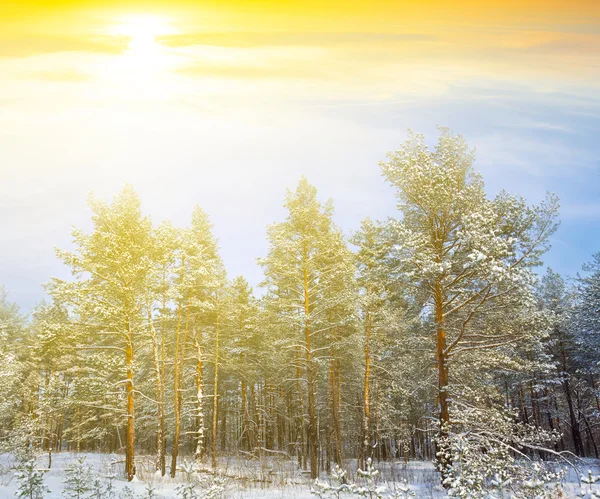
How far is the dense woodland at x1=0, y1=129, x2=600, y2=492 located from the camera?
11352 mm

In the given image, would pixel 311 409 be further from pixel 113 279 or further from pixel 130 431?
pixel 113 279

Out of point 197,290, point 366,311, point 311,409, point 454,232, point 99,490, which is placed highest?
point 197,290

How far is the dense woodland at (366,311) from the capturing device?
11352mm

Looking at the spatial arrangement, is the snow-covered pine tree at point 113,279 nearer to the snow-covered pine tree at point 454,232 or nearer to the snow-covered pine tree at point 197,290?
the snow-covered pine tree at point 197,290

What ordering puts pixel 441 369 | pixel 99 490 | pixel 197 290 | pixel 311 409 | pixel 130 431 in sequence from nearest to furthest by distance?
pixel 99 490, pixel 441 369, pixel 130 431, pixel 311 409, pixel 197 290

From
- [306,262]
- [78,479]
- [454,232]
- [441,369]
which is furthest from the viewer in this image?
[306,262]

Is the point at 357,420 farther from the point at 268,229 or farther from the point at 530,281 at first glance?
the point at 530,281

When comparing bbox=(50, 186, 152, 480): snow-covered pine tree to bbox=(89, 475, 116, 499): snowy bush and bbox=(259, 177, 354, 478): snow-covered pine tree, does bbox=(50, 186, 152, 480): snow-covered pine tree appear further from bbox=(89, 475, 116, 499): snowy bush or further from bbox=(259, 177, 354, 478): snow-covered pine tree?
bbox=(259, 177, 354, 478): snow-covered pine tree

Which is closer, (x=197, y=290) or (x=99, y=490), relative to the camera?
(x=99, y=490)

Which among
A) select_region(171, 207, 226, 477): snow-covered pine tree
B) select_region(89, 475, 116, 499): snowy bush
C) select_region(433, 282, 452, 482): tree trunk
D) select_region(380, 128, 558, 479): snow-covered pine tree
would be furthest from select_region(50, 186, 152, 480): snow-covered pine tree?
select_region(433, 282, 452, 482): tree trunk

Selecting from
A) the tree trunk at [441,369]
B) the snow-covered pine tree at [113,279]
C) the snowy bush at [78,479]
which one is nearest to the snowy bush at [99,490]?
the snowy bush at [78,479]

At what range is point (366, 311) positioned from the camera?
837 inches

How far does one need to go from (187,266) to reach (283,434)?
29963 mm

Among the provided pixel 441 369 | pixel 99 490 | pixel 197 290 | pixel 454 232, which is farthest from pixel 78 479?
pixel 197 290
